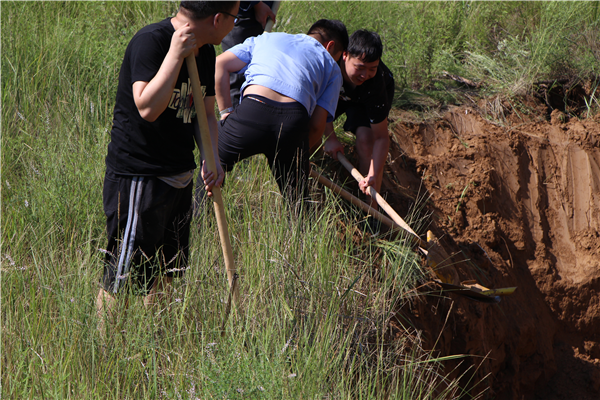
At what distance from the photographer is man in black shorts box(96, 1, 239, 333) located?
2.10 metres

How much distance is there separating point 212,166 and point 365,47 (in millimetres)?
1756

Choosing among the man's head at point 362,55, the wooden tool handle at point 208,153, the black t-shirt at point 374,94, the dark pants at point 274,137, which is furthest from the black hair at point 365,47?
the wooden tool handle at point 208,153

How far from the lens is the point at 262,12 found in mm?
4102

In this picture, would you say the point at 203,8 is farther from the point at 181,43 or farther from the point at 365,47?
the point at 365,47

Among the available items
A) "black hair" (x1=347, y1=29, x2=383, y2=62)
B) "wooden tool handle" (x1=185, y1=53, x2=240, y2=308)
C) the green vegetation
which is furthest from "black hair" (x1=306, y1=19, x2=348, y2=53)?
"wooden tool handle" (x1=185, y1=53, x2=240, y2=308)

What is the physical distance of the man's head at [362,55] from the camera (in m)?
3.63

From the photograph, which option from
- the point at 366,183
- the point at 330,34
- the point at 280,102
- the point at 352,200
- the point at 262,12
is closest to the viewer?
the point at 280,102

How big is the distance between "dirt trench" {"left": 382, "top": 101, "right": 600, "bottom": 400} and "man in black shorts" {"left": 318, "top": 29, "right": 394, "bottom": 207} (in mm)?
511

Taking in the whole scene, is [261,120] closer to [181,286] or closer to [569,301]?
[181,286]

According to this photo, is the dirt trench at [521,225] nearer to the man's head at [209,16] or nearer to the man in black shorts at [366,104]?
the man in black shorts at [366,104]

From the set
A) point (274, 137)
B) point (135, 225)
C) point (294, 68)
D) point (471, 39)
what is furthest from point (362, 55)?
point (471, 39)

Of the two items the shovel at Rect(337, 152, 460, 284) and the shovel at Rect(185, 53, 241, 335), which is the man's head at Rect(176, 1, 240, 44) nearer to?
the shovel at Rect(185, 53, 241, 335)

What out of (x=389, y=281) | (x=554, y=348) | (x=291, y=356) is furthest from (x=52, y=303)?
(x=554, y=348)

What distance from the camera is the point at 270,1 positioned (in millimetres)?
4262
